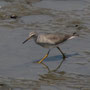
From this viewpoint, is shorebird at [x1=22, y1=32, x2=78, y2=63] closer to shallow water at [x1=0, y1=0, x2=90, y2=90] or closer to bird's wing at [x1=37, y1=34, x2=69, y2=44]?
bird's wing at [x1=37, y1=34, x2=69, y2=44]

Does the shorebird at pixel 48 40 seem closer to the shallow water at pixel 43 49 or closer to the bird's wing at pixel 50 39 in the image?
the bird's wing at pixel 50 39

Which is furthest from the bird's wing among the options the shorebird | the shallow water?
the shallow water

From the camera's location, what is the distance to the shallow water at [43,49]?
908cm

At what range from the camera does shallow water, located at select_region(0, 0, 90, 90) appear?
9078 millimetres

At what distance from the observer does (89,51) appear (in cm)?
1107

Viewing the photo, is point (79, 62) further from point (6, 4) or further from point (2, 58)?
point (6, 4)

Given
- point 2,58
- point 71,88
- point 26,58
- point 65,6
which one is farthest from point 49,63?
point 65,6

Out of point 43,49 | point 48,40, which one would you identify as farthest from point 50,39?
point 43,49

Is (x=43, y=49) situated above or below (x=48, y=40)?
below

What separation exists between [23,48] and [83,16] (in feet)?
12.3

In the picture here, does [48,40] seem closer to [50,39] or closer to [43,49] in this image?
[50,39]

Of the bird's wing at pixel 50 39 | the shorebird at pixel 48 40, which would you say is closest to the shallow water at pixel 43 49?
the shorebird at pixel 48 40

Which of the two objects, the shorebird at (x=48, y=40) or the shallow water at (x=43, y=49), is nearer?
the shallow water at (x=43, y=49)

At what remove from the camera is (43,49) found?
1157 centimetres
